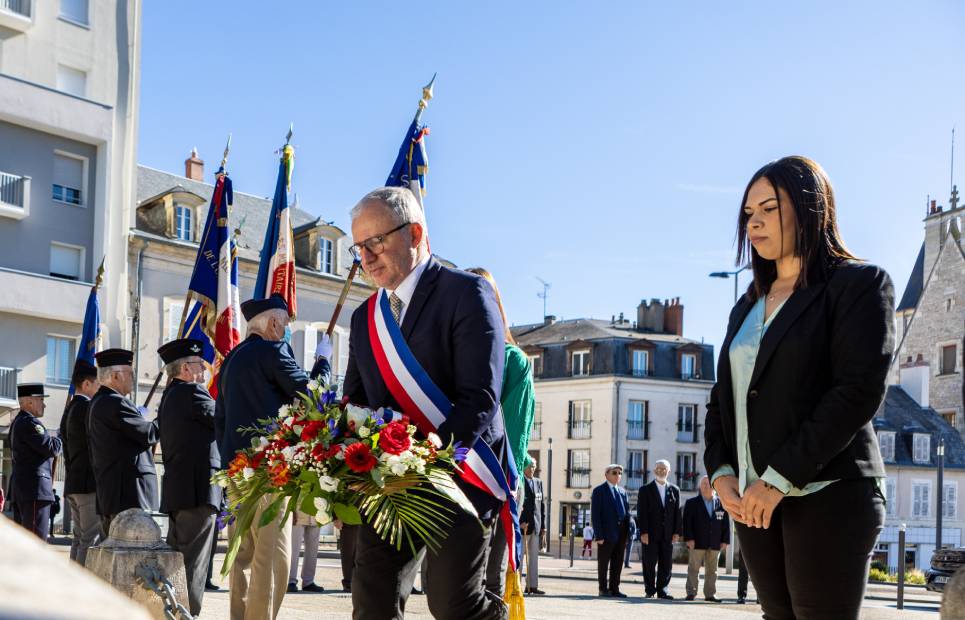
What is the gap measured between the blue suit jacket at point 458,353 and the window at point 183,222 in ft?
130

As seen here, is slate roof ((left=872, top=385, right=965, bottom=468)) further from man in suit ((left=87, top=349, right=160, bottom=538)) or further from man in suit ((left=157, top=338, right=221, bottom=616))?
man in suit ((left=157, top=338, right=221, bottom=616))

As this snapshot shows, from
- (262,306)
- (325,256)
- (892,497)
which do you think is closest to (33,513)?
(262,306)

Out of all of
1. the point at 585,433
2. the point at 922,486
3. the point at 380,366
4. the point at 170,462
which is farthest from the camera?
the point at 585,433

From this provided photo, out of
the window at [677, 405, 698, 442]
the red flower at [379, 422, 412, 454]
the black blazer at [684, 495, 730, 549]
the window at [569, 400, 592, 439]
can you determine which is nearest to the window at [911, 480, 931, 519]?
the window at [677, 405, 698, 442]

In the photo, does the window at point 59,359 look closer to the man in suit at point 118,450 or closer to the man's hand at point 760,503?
the man in suit at point 118,450

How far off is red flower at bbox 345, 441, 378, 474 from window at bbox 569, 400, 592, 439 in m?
70.1

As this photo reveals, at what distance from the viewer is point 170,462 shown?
8.51 m

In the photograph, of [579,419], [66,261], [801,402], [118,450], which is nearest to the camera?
[801,402]

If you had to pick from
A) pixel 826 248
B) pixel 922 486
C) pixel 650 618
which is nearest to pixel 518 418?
pixel 826 248

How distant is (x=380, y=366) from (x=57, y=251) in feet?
119

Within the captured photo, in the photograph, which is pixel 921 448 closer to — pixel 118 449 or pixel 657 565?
pixel 657 565

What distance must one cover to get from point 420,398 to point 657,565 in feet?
50.8

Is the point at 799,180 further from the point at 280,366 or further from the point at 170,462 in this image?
the point at 170,462

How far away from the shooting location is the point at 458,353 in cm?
452
